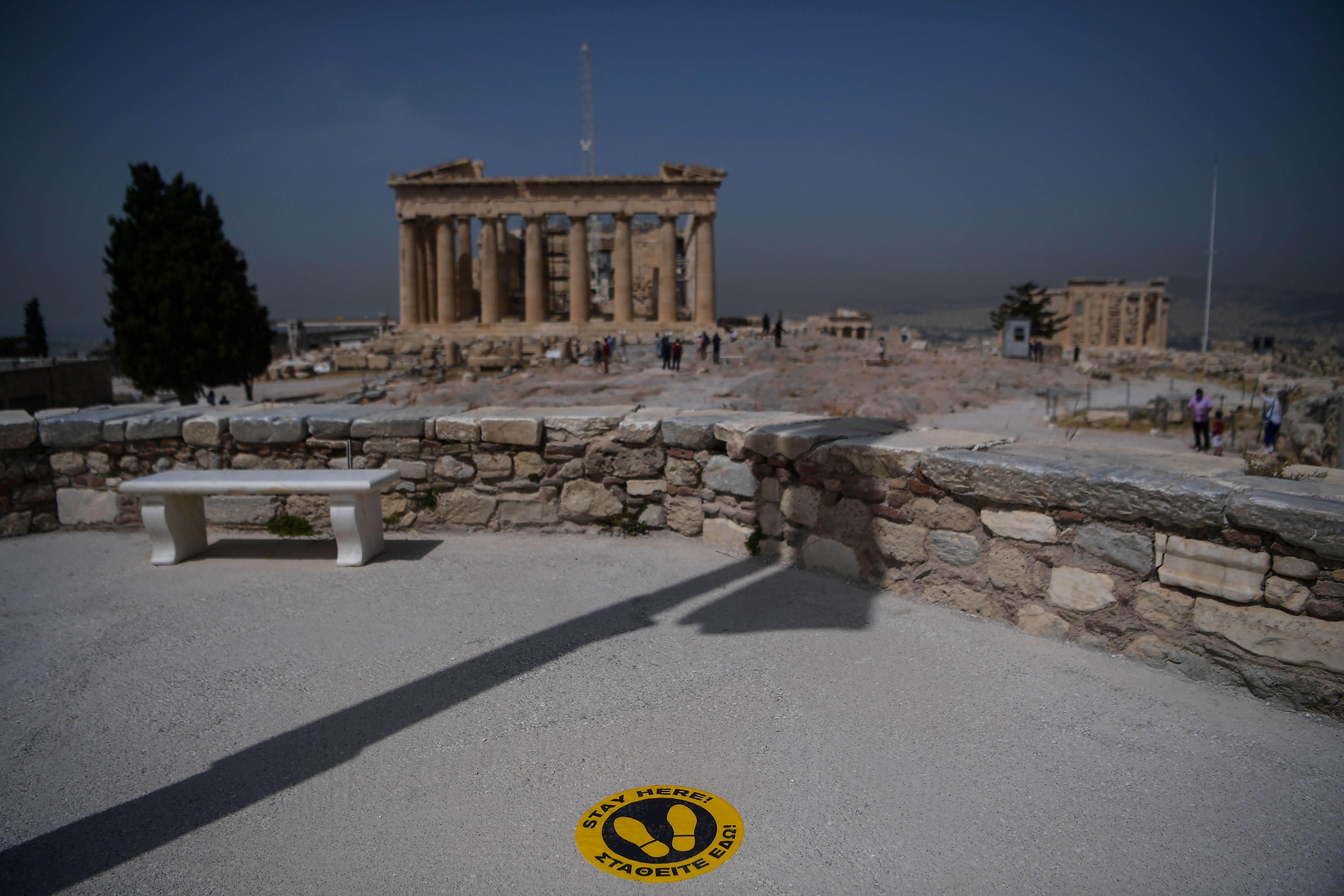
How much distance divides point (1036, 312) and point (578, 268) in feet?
117

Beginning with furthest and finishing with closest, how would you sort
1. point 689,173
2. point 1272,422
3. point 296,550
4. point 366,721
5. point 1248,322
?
point 1248,322
point 689,173
point 1272,422
point 296,550
point 366,721

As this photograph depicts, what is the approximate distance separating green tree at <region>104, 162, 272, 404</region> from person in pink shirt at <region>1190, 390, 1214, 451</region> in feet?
89.2

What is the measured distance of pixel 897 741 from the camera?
316cm

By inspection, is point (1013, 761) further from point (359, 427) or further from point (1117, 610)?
point (359, 427)

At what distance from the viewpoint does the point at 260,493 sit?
557 cm

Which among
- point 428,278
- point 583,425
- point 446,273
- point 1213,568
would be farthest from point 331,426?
point 428,278

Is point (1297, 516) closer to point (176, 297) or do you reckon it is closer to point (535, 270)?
point (176, 297)

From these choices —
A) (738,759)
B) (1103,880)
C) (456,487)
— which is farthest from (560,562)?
(1103,880)

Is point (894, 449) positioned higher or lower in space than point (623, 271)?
lower

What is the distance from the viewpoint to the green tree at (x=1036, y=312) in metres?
58.0

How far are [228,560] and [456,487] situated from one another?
1662 mm

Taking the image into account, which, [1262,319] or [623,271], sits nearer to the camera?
[623,271]

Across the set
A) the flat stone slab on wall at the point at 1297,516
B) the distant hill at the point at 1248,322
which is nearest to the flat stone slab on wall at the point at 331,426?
A: the flat stone slab on wall at the point at 1297,516

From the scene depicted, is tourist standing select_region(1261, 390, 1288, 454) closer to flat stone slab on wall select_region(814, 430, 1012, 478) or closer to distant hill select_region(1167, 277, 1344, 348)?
flat stone slab on wall select_region(814, 430, 1012, 478)
